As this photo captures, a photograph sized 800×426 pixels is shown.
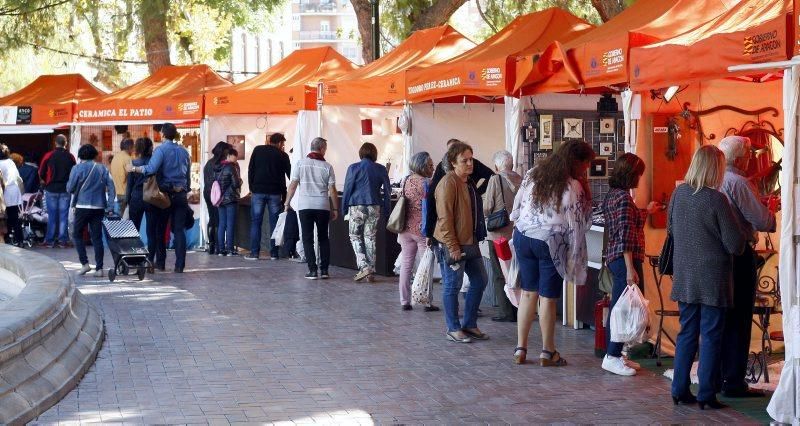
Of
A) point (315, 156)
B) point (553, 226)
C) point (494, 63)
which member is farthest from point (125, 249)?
point (553, 226)

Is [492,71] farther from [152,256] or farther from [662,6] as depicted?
[152,256]

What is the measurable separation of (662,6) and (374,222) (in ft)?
17.3

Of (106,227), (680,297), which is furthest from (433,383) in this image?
(106,227)

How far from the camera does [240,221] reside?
20.0 meters

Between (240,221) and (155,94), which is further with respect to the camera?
(155,94)

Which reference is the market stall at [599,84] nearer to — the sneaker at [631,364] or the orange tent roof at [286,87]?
the sneaker at [631,364]

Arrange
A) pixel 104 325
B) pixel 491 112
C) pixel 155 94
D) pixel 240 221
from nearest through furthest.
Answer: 1. pixel 104 325
2. pixel 491 112
3. pixel 240 221
4. pixel 155 94

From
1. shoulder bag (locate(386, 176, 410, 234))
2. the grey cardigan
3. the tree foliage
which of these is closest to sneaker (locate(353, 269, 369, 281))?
shoulder bag (locate(386, 176, 410, 234))

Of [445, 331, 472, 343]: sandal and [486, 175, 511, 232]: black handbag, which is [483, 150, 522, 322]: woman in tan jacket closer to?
[486, 175, 511, 232]: black handbag

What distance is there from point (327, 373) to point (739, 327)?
297 cm

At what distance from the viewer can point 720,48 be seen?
7.75 meters

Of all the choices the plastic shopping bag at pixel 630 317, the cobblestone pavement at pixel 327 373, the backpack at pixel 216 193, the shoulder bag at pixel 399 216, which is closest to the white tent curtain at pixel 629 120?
the plastic shopping bag at pixel 630 317

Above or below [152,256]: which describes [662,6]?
above

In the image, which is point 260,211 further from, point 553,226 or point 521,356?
point 553,226
